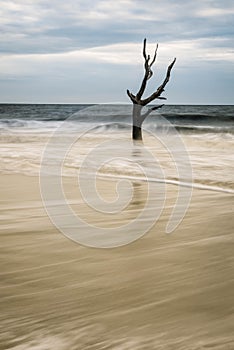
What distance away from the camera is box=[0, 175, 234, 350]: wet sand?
1708mm

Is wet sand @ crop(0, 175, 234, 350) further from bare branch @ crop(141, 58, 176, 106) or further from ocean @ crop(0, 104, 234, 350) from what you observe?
bare branch @ crop(141, 58, 176, 106)

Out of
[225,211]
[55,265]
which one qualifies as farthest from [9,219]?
[225,211]

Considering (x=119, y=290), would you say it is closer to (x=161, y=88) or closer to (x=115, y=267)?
(x=115, y=267)

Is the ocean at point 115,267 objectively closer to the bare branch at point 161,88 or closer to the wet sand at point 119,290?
the wet sand at point 119,290

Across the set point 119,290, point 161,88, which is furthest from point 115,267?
point 161,88

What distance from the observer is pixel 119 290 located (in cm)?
212

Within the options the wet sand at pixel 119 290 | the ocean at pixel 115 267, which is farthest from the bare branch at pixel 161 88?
the wet sand at pixel 119 290

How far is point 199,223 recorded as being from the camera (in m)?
3.46

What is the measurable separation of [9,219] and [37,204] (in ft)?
1.87

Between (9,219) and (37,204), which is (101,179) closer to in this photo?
(37,204)

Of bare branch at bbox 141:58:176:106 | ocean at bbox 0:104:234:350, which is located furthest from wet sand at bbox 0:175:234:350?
bare branch at bbox 141:58:176:106

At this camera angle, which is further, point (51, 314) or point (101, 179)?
point (101, 179)

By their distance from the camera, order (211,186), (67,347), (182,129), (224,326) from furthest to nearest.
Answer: (182,129), (211,186), (224,326), (67,347)

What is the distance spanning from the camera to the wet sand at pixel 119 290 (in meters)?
1.71
